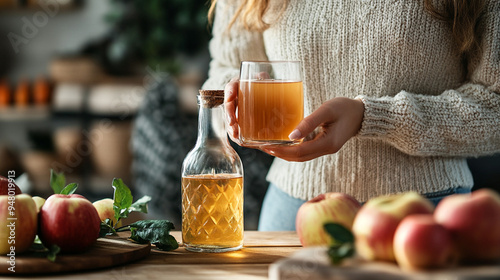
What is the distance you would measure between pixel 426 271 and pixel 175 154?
7.19ft

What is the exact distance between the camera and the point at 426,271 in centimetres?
63

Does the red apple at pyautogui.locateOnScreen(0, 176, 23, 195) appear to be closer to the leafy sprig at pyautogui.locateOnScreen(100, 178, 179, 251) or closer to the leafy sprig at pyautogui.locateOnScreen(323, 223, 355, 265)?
the leafy sprig at pyautogui.locateOnScreen(100, 178, 179, 251)

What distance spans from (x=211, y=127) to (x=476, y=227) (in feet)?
1.69

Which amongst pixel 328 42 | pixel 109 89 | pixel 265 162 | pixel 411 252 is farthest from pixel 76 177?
pixel 411 252

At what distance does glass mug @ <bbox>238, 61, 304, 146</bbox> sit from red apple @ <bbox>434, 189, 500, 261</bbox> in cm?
39

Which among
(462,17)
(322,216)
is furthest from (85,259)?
(462,17)

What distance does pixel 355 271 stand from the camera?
2.06 feet

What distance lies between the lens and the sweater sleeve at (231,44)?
1.45m

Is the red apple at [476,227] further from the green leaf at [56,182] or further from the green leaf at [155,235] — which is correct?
the green leaf at [56,182]

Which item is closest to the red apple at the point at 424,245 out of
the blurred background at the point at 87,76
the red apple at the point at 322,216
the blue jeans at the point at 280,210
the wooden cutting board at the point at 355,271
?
the wooden cutting board at the point at 355,271

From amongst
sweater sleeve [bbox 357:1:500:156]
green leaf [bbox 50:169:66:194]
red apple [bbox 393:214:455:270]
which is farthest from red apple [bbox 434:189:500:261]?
green leaf [bbox 50:169:66:194]

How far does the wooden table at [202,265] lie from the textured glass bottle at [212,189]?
1.1 inches

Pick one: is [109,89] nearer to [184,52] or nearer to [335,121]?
[184,52]

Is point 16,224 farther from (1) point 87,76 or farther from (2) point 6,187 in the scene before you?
(1) point 87,76
